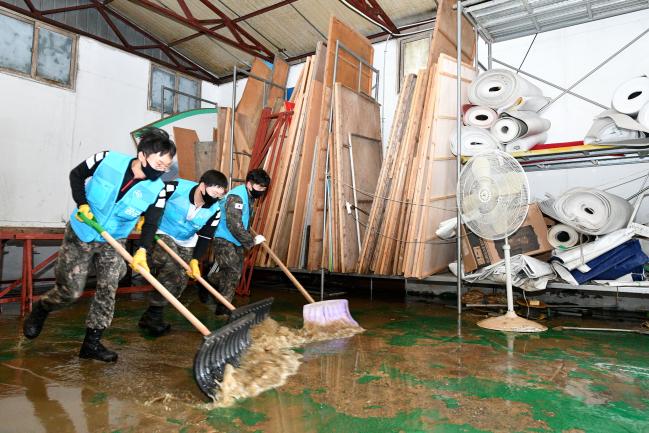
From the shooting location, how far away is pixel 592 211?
4418 millimetres

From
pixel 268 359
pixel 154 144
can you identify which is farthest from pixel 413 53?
pixel 268 359

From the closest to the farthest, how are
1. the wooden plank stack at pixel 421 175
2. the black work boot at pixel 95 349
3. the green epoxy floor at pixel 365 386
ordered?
the green epoxy floor at pixel 365 386
the black work boot at pixel 95 349
the wooden plank stack at pixel 421 175

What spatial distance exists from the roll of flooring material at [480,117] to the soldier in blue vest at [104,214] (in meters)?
3.81

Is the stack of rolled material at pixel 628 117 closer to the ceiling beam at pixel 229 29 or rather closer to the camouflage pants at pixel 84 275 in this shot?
the camouflage pants at pixel 84 275

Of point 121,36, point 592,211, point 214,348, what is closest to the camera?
point 214,348

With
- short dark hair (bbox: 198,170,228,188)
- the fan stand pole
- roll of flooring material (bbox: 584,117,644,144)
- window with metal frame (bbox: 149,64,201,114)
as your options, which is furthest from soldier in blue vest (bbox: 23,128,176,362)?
window with metal frame (bbox: 149,64,201,114)

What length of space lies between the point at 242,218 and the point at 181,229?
0.63 metres

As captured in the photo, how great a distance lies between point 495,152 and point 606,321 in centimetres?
256

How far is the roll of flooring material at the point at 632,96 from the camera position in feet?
13.3

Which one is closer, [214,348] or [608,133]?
[214,348]

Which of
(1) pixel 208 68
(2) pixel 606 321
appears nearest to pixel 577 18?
(2) pixel 606 321

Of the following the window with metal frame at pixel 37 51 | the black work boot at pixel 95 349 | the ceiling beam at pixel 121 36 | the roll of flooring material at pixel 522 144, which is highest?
the ceiling beam at pixel 121 36

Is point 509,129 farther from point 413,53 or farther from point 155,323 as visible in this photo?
point 155,323

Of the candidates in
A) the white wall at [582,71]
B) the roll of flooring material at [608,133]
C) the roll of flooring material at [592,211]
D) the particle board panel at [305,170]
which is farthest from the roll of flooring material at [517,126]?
the particle board panel at [305,170]
